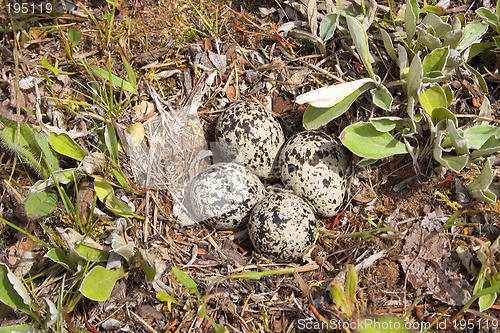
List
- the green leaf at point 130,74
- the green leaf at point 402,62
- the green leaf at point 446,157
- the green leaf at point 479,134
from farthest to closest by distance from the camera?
the green leaf at point 130,74 < the green leaf at point 402,62 < the green leaf at point 479,134 < the green leaf at point 446,157

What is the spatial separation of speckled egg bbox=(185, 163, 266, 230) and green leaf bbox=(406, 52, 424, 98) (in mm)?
1041

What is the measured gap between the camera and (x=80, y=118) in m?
2.63

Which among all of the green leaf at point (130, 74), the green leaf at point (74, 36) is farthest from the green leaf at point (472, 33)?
the green leaf at point (74, 36)

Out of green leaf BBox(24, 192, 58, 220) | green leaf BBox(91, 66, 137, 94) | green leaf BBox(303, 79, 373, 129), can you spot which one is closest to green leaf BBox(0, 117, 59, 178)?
green leaf BBox(24, 192, 58, 220)

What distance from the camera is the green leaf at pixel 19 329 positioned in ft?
6.73

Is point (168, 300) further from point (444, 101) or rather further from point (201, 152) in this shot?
point (444, 101)

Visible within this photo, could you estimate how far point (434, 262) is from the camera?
2156 mm

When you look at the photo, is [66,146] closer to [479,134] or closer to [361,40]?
[361,40]

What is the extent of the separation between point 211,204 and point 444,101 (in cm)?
142

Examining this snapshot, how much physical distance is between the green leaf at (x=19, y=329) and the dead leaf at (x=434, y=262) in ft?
6.24

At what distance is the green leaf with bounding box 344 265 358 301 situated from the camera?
6.27ft

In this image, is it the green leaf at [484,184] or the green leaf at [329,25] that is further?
the green leaf at [329,25]

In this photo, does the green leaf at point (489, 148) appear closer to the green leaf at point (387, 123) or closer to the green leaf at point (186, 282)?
the green leaf at point (387, 123)

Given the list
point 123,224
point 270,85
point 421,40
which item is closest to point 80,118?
point 123,224
